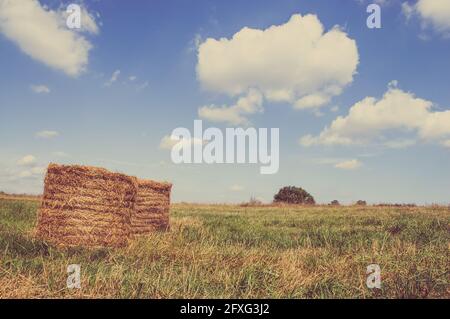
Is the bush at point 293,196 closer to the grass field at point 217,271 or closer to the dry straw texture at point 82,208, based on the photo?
the grass field at point 217,271

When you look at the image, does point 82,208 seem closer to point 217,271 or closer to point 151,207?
point 151,207

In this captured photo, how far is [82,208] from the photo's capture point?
9.06m

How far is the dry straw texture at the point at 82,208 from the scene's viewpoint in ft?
29.3

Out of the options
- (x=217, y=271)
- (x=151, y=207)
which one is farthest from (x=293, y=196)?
(x=217, y=271)

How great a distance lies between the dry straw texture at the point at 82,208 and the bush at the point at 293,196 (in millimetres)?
40209

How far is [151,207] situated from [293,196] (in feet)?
126

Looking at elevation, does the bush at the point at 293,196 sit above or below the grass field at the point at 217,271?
above

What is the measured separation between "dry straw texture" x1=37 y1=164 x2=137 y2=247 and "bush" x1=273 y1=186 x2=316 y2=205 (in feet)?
132

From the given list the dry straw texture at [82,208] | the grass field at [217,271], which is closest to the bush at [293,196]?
the grass field at [217,271]
